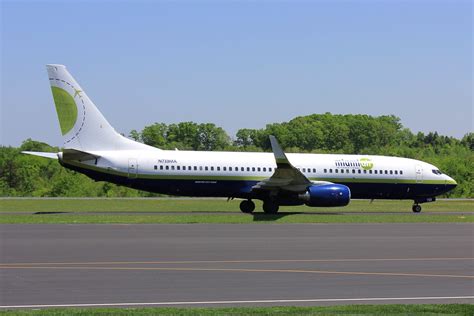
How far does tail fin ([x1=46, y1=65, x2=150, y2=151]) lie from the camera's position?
124 feet

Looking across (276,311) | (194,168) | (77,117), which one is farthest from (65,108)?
(276,311)

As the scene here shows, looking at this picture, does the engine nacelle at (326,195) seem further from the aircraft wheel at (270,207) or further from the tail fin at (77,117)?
the tail fin at (77,117)

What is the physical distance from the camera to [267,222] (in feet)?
107

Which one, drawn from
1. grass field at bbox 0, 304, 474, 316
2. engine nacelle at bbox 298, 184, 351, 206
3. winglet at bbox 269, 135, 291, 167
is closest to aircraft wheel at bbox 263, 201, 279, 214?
engine nacelle at bbox 298, 184, 351, 206

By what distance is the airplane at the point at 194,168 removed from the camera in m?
37.5

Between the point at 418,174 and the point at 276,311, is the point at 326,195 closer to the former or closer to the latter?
the point at 418,174

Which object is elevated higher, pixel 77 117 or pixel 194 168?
pixel 77 117

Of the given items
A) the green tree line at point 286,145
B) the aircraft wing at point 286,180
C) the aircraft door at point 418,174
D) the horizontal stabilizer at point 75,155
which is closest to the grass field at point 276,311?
the aircraft wing at point 286,180

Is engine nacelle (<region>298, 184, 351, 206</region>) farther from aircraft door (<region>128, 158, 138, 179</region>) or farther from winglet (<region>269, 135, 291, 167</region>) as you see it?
aircraft door (<region>128, 158, 138, 179</region>)

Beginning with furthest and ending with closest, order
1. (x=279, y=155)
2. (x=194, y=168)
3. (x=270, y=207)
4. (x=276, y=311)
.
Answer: (x=270, y=207) < (x=194, y=168) < (x=279, y=155) < (x=276, y=311)

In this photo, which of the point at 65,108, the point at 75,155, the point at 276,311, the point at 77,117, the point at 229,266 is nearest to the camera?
the point at 276,311

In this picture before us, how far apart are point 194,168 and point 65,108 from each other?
6.77m

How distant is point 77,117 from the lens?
38.0m

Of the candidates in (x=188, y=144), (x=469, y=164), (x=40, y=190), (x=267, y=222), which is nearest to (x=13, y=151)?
(x=40, y=190)
